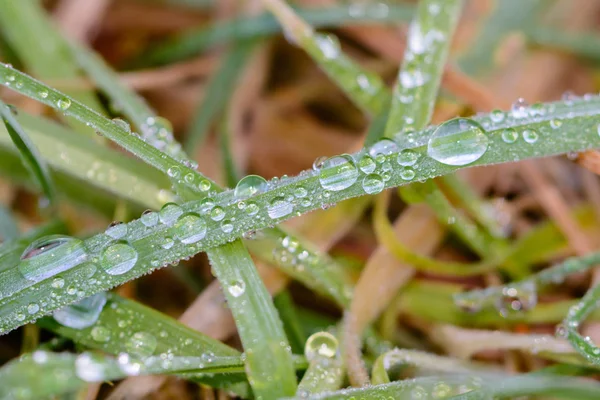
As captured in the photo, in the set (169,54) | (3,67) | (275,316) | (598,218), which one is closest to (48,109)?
(169,54)

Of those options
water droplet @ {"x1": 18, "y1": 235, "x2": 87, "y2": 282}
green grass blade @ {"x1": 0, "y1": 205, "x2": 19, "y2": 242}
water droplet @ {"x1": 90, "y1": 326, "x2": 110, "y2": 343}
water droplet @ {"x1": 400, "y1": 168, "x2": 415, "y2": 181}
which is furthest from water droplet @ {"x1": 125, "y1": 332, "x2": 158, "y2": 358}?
water droplet @ {"x1": 400, "y1": 168, "x2": 415, "y2": 181}

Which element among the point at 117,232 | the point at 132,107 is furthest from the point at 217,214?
the point at 132,107

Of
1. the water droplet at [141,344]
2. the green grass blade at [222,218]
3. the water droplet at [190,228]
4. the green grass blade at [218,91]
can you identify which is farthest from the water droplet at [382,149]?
the green grass blade at [218,91]

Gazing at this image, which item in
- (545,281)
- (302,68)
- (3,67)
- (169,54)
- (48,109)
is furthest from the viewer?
(302,68)

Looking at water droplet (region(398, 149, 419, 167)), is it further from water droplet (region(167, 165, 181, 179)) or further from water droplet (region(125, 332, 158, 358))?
water droplet (region(125, 332, 158, 358))

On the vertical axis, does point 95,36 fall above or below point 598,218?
above

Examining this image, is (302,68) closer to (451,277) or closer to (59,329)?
(451,277)

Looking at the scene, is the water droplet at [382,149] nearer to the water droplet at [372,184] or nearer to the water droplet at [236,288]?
the water droplet at [372,184]
